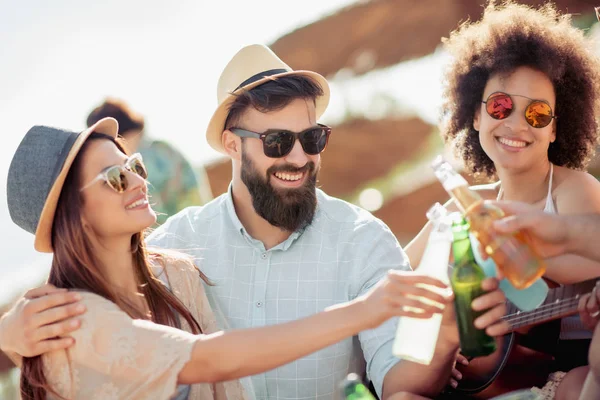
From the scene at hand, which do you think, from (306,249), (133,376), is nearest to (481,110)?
(306,249)

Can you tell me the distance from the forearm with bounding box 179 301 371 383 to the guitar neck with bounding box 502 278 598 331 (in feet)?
3.15

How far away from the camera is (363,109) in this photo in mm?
7625

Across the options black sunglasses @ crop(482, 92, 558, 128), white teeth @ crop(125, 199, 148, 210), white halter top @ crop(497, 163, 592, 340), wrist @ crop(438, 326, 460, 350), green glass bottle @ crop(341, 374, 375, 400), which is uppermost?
black sunglasses @ crop(482, 92, 558, 128)

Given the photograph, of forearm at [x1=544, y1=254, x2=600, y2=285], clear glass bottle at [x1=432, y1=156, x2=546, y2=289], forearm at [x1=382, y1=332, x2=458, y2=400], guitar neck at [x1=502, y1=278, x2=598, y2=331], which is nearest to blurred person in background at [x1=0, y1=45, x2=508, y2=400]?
forearm at [x1=382, y1=332, x2=458, y2=400]

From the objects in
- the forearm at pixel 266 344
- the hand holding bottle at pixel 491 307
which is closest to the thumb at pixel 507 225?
the hand holding bottle at pixel 491 307

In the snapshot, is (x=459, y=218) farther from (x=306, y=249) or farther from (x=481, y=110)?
(x=481, y=110)

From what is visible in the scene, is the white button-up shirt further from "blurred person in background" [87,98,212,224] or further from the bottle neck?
"blurred person in background" [87,98,212,224]

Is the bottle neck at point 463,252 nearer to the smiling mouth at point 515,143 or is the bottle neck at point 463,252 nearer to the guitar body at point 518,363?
the guitar body at point 518,363

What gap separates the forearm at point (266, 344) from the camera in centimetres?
211

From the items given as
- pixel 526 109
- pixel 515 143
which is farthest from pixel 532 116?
pixel 515 143

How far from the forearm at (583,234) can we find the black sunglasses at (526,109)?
868 millimetres

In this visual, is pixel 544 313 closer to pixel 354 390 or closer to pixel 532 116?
pixel 532 116

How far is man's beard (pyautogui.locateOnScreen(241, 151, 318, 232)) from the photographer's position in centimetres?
337

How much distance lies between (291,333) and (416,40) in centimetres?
586
